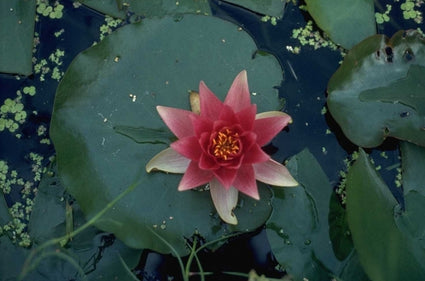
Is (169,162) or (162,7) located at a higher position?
(162,7)

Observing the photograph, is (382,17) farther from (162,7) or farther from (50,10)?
(50,10)

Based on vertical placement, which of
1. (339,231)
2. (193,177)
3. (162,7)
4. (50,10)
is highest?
(162,7)

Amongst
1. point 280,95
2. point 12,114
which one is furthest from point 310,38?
point 12,114

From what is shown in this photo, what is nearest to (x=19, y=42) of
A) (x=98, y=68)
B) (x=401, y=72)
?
(x=98, y=68)

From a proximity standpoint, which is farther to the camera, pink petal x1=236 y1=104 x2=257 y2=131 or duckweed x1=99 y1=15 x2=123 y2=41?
duckweed x1=99 y1=15 x2=123 y2=41

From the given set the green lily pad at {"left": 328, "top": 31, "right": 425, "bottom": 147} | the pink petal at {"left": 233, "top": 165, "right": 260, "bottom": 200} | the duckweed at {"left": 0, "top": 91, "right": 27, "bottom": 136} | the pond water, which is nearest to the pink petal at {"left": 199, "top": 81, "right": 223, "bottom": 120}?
the pink petal at {"left": 233, "top": 165, "right": 260, "bottom": 200}

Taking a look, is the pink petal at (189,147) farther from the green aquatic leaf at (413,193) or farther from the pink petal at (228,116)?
the green aquatic leaf at (413,193)

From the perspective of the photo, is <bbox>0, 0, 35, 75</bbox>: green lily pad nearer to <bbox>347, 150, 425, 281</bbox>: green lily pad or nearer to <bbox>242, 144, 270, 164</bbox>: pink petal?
<bbox>242, 144, 270, 164</bbox>: pink petal
